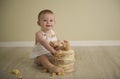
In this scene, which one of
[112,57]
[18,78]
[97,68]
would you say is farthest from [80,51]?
[18,78]

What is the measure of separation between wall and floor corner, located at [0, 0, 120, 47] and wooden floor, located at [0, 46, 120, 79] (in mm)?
230

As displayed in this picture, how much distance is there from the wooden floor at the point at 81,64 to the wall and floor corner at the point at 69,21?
0.23 meters

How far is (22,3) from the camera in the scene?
2.58 metres

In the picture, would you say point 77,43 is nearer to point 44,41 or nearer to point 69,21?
point 69,21

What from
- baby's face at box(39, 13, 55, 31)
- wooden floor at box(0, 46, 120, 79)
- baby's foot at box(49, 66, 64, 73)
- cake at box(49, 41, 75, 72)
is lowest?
wooden floor at box(0, 46, 120, 79)

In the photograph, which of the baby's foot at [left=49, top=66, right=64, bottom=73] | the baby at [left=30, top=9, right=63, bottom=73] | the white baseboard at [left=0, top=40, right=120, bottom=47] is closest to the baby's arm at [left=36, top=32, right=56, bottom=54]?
the baby at [left=30, top=9, right=63, bottom=73]

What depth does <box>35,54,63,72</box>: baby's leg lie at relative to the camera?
153cm

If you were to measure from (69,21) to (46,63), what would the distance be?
1.07 m

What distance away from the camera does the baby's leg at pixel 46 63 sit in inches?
60.2

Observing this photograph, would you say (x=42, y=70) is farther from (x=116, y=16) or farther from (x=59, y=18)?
(x=116, y=16)

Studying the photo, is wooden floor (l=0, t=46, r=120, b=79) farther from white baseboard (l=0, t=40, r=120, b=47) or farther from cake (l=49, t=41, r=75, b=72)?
white baseboard (l=0, t=40, r=120, b=47)

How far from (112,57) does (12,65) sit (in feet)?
2.73

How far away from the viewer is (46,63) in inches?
63.6

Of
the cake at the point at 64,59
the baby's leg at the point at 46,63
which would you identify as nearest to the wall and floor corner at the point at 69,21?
the baby's leg at the point at 46,63
